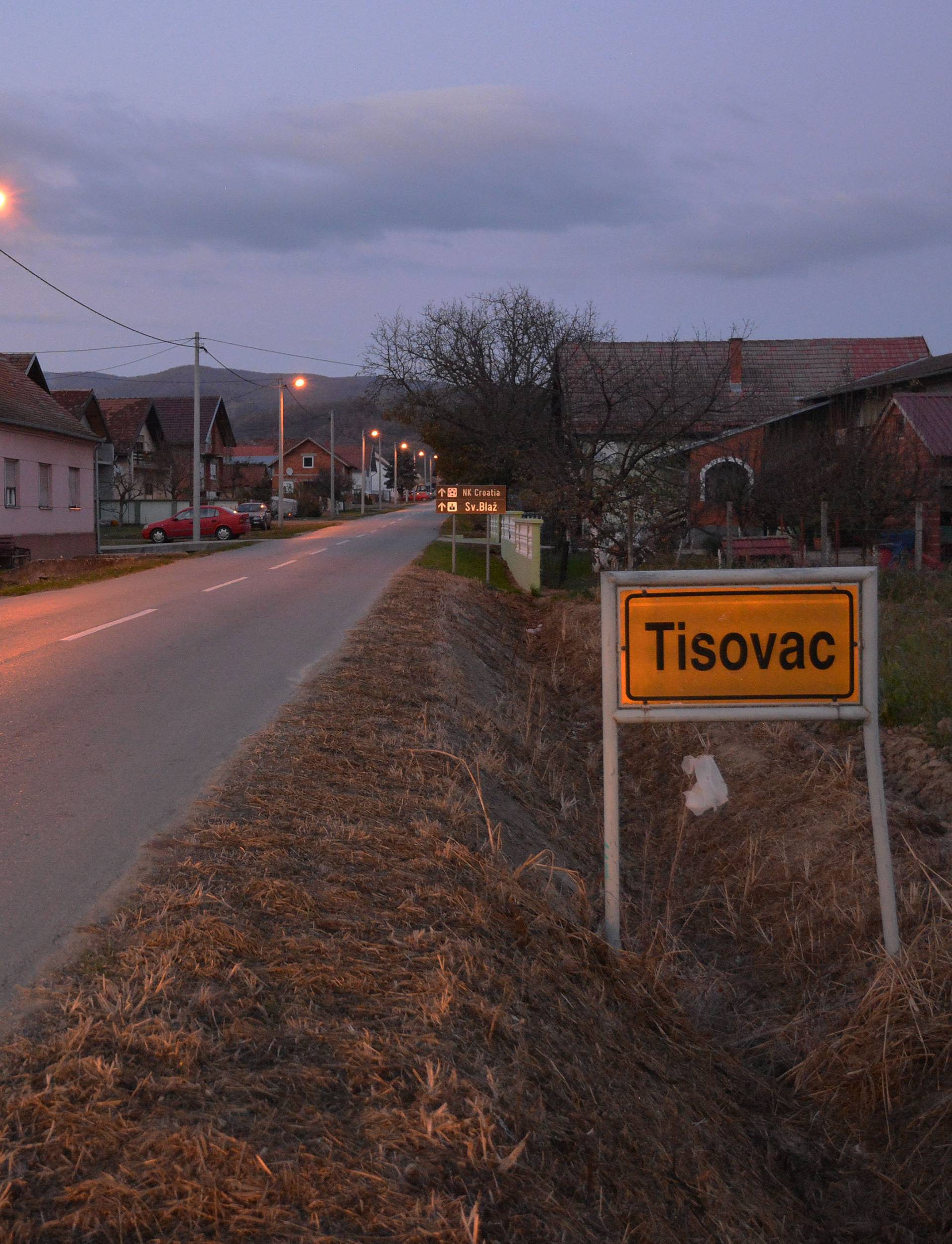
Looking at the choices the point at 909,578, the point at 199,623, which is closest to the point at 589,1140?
the point at 199,623

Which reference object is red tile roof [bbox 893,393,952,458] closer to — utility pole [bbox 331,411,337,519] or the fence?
the fence

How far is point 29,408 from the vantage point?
3136cm

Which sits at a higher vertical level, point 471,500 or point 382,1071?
point 471,500

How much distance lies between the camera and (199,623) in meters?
13.9

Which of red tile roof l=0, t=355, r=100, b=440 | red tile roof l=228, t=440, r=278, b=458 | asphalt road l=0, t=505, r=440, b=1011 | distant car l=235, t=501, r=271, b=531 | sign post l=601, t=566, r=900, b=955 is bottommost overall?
asphalt road l=0, t=505, r=440, b=1011

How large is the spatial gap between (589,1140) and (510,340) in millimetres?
35205

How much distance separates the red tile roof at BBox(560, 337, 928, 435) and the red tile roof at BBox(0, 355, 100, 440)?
1442 centimetres

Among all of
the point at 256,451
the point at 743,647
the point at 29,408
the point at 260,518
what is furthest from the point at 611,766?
the point at 256,451

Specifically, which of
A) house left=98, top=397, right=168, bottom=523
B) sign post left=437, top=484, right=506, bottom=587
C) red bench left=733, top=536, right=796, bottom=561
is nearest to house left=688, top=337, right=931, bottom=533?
red bench left=733, top=536, right=796, bottom=561

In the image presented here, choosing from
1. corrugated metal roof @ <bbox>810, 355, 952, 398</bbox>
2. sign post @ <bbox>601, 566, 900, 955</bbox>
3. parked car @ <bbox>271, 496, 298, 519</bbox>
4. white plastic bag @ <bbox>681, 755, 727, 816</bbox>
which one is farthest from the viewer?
parked car @ <bbox>271, 496, 298, 519</bbox>

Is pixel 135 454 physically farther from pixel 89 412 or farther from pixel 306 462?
pixel 306 462

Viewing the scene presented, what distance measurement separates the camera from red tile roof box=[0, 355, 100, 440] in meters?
29.6

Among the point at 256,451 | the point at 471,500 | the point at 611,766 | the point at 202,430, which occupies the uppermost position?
the point at 256,451

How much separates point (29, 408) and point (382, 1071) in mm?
31663
